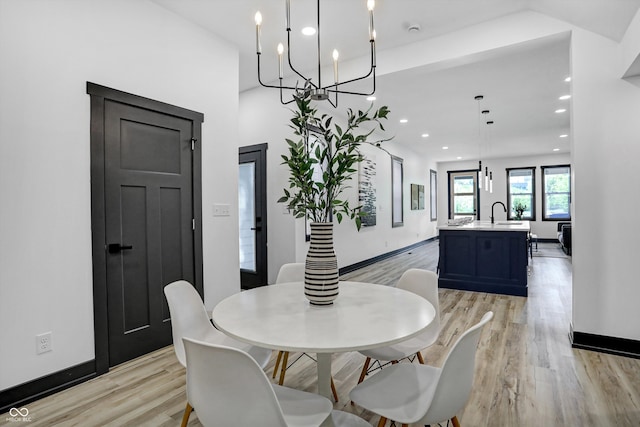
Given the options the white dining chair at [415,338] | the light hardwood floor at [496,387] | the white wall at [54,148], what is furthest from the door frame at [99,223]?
the white dining chair at [415,338]

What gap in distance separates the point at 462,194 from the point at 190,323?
11440mm

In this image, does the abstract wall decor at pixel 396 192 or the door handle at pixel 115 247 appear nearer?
the door handle at pixel 115 247

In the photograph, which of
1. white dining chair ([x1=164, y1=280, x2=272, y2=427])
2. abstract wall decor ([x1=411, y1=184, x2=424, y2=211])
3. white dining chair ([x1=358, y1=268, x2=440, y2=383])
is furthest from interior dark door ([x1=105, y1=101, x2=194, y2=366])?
abstract wall decor ([x1=411, y1=184, x2=424, y2=211])

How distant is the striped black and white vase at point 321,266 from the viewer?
1.62 meters

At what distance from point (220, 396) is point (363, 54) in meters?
3.78

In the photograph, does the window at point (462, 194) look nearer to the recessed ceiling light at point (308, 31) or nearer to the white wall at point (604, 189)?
the white wall at point (604, 189)

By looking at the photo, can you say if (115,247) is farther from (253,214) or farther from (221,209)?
(253,214)

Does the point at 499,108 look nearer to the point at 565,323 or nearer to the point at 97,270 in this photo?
the point at 565,323

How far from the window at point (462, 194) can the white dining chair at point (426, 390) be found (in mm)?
10983

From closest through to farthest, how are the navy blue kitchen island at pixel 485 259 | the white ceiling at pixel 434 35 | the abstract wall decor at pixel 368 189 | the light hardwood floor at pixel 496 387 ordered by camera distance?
the light hardwood floor at pixel 496 387 → the white ceiling at pixel 434 35 → the navy blue kitchen island at pixel 485 259 → the abstract wall decor at pixel 368 189

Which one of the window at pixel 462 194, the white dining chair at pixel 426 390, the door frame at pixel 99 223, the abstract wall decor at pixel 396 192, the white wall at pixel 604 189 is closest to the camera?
the white dining chair at pixel 426 390

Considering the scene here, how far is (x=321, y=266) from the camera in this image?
1.63 m

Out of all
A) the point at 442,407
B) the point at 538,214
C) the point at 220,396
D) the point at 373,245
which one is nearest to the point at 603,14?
the point at 442,407

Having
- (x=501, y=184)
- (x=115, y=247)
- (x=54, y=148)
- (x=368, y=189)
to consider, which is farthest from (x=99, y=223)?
(x=501, y=184)
